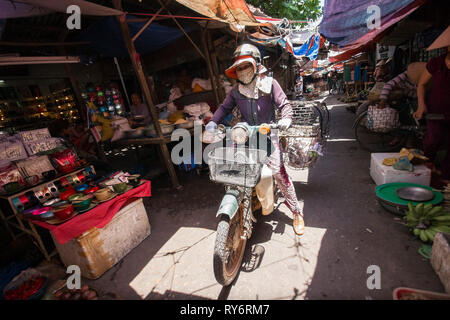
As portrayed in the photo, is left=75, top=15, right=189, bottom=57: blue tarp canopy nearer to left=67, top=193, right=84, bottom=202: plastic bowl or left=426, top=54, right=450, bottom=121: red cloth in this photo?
left=67, top=193, right=84, bottom=202: plastic bowl

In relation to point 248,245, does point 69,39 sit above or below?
above

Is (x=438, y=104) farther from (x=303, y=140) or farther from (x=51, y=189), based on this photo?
(x=51, y=189)

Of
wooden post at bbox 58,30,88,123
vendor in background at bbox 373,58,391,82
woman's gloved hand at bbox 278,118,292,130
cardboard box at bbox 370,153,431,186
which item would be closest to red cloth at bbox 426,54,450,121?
cardboard box at bbox 370,153,431,186

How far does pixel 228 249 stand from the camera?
2.26 meters

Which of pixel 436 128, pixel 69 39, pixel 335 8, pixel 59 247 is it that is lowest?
pixel 59 247

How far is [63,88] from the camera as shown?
7.86 m

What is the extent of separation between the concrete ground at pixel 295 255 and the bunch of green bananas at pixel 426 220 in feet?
0.40

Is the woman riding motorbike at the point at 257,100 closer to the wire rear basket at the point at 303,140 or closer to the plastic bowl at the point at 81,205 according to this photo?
the wire rear basket at the point at 303,140

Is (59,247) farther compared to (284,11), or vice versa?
(284,11)

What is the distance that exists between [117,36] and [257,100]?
4.28m
